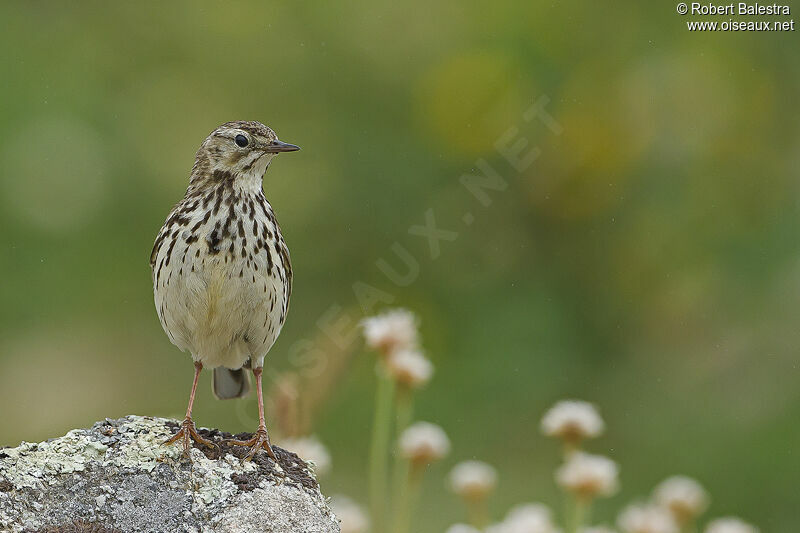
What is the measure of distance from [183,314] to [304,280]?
4.70 metres

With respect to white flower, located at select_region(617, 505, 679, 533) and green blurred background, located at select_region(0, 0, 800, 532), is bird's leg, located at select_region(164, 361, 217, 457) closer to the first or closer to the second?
white flower, located at select_region(617, 505, 679, 533)

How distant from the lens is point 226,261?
14.6ft

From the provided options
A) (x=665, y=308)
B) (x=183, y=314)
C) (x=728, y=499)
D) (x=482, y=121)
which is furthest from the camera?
(x=482, y=121)

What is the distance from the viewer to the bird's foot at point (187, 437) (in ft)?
12.8

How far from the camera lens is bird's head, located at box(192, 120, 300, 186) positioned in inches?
185

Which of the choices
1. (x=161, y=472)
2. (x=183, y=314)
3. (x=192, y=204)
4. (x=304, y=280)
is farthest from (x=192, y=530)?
(x=304, y=280)

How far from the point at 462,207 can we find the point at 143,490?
19.8 feet

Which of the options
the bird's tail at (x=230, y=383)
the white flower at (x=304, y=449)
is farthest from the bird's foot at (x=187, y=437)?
the bird's tail at (x=230, y=383)

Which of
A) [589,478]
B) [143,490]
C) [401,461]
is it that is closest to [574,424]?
[589,478]

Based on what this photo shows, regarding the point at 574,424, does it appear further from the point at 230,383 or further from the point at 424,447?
the point at 230,383

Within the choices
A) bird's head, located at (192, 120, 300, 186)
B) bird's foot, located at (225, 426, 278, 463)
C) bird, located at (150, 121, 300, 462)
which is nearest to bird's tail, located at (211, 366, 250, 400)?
bird, located at (150, 121, 300, 462)

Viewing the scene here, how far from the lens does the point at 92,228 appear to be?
30.5 ft

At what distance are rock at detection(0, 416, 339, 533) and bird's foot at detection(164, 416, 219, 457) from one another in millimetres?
30

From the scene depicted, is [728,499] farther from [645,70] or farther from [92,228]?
[92,228]
